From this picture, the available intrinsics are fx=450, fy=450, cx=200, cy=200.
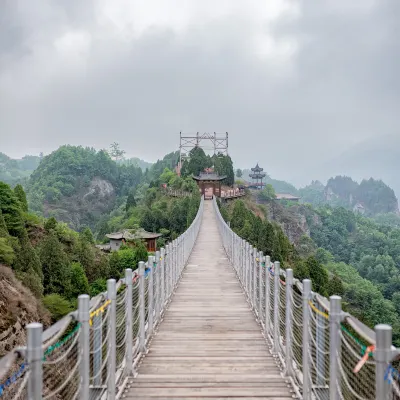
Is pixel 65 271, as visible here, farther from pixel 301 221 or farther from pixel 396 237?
pixel 396 237

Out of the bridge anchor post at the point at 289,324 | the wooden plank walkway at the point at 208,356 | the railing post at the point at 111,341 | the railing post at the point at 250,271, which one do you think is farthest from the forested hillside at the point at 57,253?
the bridge anchor post at the point at 289,324

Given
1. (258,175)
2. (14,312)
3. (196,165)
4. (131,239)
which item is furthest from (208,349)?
(258,175)

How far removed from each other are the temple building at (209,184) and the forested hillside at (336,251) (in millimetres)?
2054

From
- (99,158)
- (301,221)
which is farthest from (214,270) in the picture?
(99,158)

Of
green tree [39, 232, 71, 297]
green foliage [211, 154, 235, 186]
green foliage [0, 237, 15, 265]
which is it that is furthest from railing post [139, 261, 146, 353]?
green foliage [211, 154, 235, 186]

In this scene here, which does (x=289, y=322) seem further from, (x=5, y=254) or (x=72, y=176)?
(x=72, y=176)

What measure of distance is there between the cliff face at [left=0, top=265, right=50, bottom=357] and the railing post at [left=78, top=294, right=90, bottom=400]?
5.32 meters

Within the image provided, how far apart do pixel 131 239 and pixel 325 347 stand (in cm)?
2292

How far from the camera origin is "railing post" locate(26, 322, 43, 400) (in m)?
2.15

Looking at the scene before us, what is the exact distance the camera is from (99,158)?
69.2 m

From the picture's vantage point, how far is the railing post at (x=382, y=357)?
2113 millimetres

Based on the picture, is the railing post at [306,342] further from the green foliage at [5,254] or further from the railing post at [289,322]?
the green foliage at [5,254]

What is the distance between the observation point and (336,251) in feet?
185

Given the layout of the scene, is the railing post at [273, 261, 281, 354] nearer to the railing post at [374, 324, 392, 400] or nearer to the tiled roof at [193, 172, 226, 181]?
the railing post at [374, 324, 392, 400]
